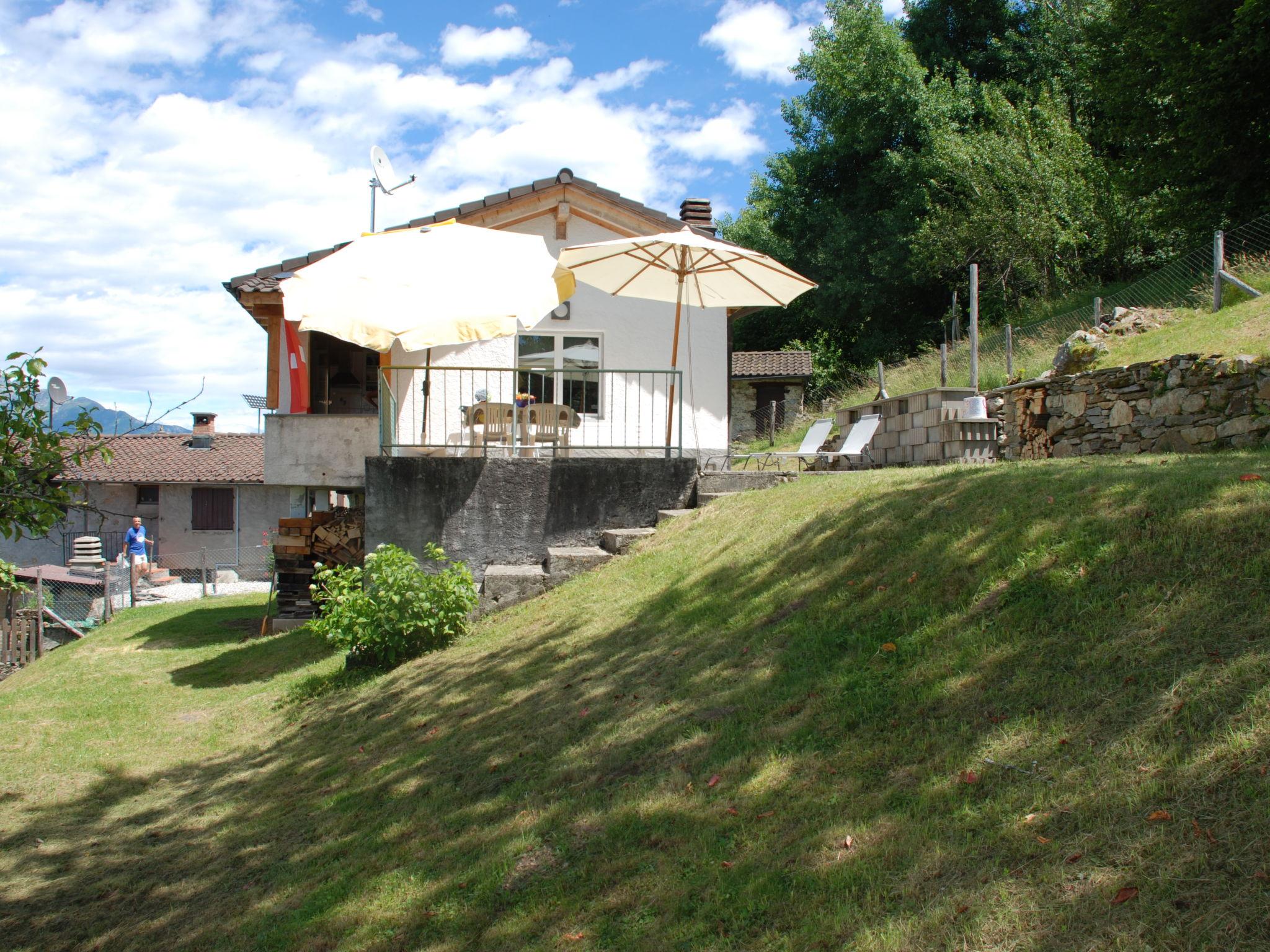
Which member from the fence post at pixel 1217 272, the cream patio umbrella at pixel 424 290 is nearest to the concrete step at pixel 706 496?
the cream patio umbrella at pixel 424 290

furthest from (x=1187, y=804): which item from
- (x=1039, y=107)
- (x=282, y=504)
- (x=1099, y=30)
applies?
(x=282, y=504)

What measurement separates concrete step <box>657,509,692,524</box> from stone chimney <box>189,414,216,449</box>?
2900 centimetres

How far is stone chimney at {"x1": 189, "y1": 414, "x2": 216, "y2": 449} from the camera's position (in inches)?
1359

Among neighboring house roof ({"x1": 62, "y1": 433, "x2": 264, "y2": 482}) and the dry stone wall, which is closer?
the dry stone wall

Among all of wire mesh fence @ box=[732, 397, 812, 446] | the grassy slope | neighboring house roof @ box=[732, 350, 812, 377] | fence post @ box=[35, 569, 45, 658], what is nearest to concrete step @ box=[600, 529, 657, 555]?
the grassy slope


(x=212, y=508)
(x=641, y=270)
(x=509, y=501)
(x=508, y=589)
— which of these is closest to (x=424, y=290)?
(x=509, y=501)

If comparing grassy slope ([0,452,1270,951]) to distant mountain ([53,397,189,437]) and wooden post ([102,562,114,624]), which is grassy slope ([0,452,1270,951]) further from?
wooden post ([102,562,114,624])

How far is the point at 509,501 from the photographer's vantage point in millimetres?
9078

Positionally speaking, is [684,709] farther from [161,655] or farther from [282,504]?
[282,504]

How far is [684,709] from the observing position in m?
4.59

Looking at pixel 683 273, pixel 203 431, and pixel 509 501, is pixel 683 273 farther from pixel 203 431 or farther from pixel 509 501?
pixel 203 431

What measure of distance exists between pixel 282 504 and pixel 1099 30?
2649 cm

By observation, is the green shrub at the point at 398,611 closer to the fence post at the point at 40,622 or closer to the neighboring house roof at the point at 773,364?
the fence post at the point at 40,622

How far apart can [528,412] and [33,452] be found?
5.54 meters
